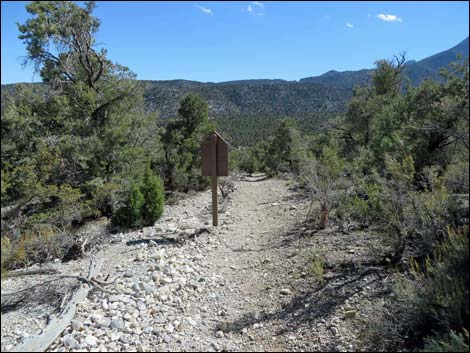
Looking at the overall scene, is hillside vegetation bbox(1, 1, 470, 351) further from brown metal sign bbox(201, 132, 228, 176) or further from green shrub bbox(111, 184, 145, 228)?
brown metal sign bbox(201, 132, 228, 176)

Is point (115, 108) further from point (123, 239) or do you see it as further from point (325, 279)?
point (325, 279)

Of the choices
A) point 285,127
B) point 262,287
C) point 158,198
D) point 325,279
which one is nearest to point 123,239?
point 158,198

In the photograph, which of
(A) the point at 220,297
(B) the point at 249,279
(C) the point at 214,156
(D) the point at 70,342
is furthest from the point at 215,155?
(D) the point at 70,342

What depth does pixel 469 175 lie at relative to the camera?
12.6 feet

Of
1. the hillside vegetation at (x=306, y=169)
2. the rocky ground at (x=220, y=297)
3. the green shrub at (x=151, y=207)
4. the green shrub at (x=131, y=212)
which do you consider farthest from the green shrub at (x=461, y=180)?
the green shrub at (x=131, y=212)

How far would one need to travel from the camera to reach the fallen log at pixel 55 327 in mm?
3421

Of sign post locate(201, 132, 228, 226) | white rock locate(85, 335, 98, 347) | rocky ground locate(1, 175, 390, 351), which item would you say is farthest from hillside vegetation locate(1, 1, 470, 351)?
sign post locate(201, 132, 228, 226)

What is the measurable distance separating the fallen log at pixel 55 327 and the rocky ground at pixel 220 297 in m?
0.11

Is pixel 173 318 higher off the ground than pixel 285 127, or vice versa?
pixel 285 127

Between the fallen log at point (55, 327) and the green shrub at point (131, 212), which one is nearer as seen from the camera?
the fallen log at point (55, 327)

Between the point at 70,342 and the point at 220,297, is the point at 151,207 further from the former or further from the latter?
the point at 70,342

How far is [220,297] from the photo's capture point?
5418 millimetres

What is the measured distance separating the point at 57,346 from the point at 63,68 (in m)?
13.1

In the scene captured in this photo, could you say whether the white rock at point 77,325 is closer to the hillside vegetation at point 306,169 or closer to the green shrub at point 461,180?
the hillside vegetation at point 306,169
